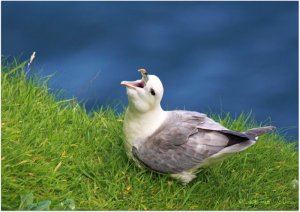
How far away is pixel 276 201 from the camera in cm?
525

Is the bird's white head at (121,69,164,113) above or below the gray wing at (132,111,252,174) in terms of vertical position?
above

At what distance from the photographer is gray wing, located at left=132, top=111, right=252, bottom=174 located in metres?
4.68

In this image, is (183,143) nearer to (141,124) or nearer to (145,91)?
(141,124)

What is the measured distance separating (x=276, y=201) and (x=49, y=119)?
77.3 inches

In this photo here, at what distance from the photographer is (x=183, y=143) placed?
4699mm

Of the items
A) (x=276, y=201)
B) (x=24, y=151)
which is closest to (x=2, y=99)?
(x=24, y=151)

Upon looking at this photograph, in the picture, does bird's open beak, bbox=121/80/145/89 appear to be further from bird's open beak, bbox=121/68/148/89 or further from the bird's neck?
the bird's neck

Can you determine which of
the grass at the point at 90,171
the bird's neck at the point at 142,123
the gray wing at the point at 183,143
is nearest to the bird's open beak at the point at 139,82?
the bird's neck at the point at 142,123

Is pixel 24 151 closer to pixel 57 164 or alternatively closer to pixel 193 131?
pixel 57 164

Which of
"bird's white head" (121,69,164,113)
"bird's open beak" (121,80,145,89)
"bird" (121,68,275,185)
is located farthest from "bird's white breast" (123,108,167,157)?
"bird's open beak" (121,80,145,89)

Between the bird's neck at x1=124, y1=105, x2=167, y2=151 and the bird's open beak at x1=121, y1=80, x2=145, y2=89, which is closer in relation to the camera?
the bird's open beak at x1=121, y1=80, x2=145, y2=89

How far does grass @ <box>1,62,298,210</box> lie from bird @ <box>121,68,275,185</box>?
0.23 metres

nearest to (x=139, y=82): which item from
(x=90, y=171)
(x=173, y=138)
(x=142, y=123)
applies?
(x=142, y=123)

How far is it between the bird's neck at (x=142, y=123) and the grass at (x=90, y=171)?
1.00 ft
